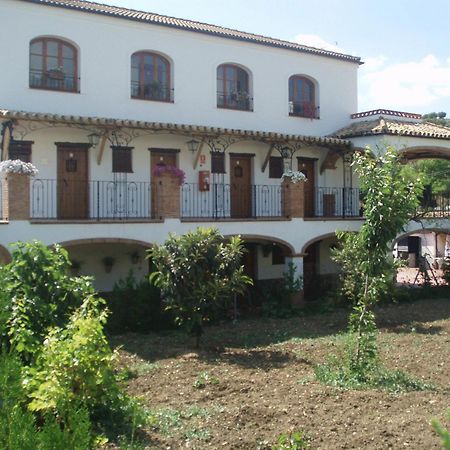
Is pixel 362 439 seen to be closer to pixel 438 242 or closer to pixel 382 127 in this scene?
pixel 382 127

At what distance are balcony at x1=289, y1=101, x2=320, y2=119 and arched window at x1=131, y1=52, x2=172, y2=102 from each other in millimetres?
4816

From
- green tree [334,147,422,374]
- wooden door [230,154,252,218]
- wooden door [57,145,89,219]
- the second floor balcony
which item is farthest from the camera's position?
wooden door [230,154,252,218]

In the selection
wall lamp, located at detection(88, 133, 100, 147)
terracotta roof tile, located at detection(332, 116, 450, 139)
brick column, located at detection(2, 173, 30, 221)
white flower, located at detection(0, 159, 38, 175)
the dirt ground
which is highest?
terracotta roof tile, located at detection(332, 116, 450, 139)

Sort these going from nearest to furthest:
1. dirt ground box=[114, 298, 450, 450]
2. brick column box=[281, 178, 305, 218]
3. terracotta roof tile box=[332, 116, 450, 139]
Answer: dirt ground box=[114, 298, 450, 450], brick column box=[281, 178, 305, 218], terracotta roof tile box=[332, 116, 450, 139]

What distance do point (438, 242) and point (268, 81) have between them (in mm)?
21856

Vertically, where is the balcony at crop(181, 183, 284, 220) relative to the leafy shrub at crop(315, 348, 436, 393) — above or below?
above

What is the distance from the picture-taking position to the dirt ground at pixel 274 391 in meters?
7.35

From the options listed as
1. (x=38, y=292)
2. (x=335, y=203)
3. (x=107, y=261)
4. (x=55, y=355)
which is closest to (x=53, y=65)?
(x=107, y=261)

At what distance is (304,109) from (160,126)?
715 cm

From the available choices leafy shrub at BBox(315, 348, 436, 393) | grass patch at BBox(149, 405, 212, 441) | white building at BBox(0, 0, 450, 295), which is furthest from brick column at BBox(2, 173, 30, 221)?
leafy shrub at BBox(315, 348, 436, 393)

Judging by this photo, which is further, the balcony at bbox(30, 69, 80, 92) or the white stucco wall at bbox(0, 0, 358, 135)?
the balcony at bbox(30, 69, 80, 92)

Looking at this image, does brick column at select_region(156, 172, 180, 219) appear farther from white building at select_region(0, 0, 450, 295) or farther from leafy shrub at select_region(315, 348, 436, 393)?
leafy shrub at select_region(315, 348, 436, 393)

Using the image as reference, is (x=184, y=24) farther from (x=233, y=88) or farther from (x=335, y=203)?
(x=335, y=203)

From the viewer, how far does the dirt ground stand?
7.35 meters
